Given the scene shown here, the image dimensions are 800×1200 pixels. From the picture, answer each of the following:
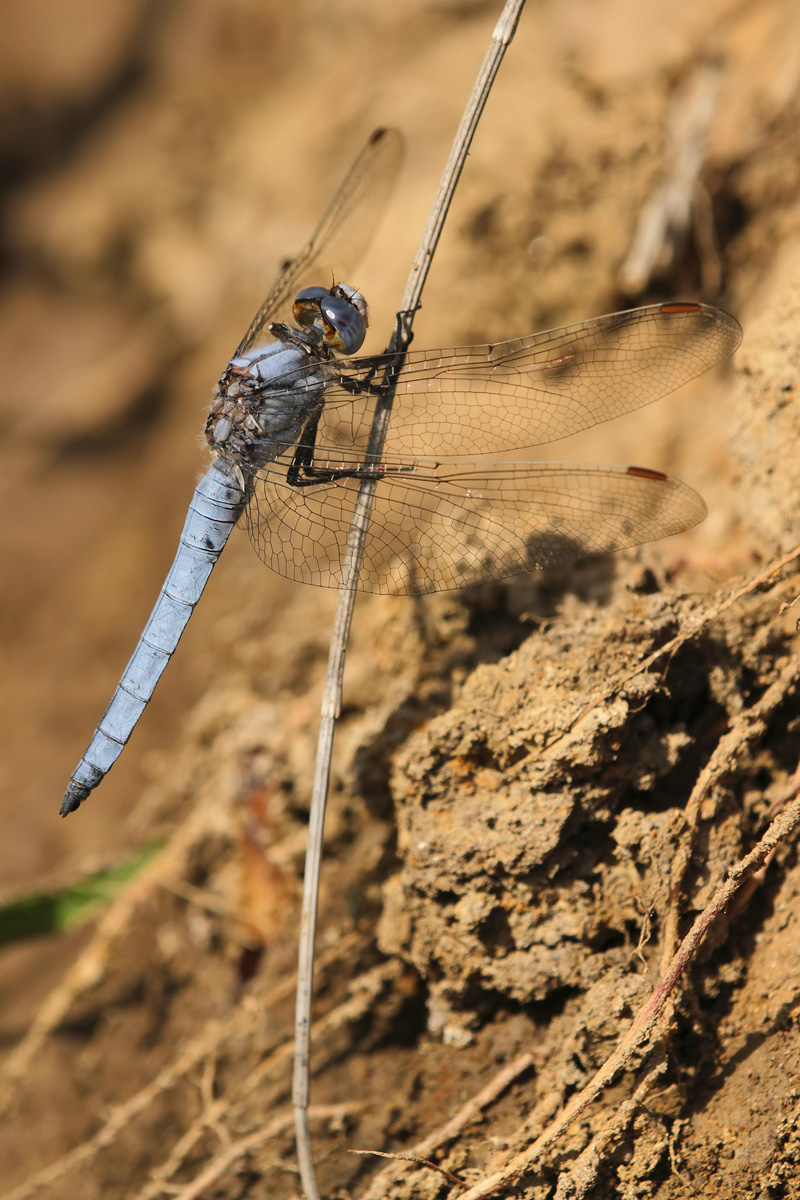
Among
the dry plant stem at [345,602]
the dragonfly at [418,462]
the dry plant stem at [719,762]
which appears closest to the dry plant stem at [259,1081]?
the dry plant stem at [345,602]

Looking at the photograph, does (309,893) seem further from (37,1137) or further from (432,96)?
(432,96)

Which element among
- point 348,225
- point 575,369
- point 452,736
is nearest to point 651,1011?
point 452,736

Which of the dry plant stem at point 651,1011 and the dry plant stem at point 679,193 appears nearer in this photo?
the dry plant stem at point 651,1011

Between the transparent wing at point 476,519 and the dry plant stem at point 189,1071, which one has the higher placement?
the transparent wing at point 476,519

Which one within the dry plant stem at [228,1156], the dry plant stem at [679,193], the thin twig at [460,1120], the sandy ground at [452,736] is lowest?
the dry plant stem at [228,1156]

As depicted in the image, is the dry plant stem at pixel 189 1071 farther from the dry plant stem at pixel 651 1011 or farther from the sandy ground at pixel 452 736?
the dry plant stem at pixel 651 1011

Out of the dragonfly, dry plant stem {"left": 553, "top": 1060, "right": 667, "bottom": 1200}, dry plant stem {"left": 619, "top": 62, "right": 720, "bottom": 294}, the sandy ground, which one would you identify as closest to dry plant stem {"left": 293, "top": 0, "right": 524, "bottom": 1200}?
the dragonfly

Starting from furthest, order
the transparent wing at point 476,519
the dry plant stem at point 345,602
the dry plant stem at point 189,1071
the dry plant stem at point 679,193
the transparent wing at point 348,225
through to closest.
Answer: the dry plant stem at point 679,193, the transparent wing at point 348,225, the dry plant stem at point 189,1071, the transparent wing at point 476,519, the dry plant stem at point 345,602

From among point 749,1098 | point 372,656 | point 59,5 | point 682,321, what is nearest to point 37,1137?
point 372,656
